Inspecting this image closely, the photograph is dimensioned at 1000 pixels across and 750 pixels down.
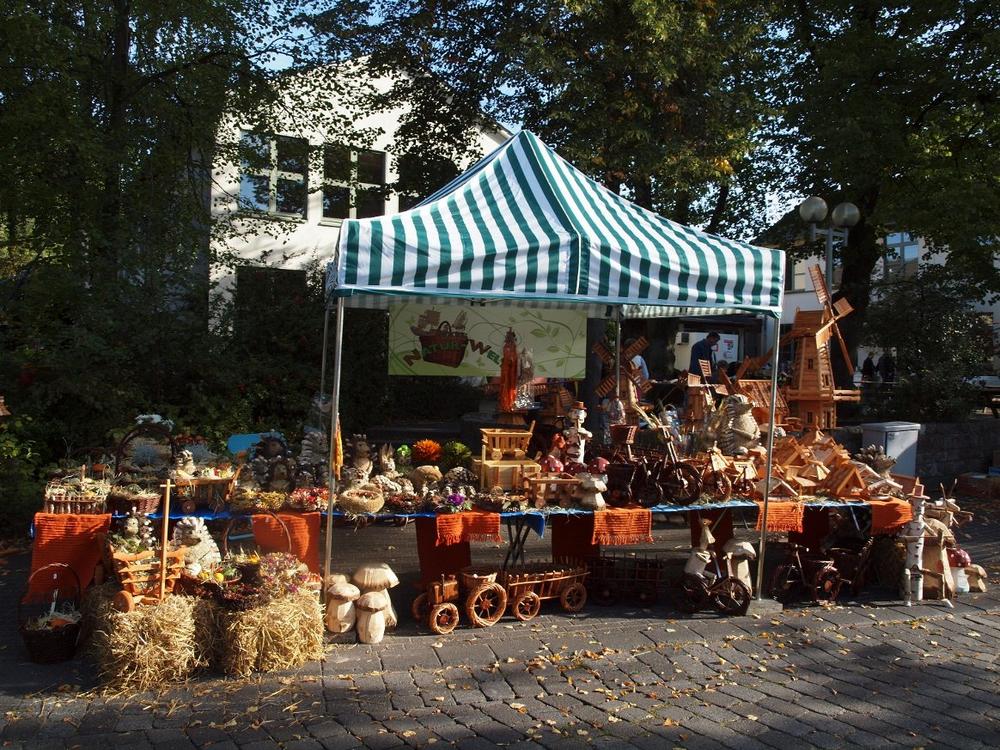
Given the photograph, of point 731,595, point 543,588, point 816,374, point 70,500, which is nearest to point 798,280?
point 816,374

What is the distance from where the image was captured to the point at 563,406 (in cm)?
838

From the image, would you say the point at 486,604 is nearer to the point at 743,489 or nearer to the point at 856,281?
the point at 743,489

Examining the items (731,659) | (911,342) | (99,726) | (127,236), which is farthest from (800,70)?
(99,726)

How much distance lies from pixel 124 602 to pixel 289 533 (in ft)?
3.63

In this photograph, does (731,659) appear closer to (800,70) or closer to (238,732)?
(238,732)

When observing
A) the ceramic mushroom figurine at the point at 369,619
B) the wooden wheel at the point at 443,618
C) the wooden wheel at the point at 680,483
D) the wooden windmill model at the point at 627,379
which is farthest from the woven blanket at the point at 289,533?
the wooden windmill model at the point at 627,379

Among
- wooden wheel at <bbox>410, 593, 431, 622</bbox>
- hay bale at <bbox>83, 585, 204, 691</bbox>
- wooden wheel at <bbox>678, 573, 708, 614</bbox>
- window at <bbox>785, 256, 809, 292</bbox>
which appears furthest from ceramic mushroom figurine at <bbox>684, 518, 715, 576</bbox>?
window at <bbox>785, 256, 809, 292</bbox>

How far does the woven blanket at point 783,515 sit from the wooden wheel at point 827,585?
46 centimetres

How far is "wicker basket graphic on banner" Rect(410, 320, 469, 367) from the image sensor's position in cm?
1083

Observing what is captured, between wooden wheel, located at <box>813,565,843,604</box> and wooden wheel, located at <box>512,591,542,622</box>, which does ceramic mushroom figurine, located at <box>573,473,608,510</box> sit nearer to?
wooden wheel, located at <box>512,591,542,622</box>

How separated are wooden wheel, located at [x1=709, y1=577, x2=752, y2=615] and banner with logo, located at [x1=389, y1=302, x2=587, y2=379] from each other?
5116 millimetres

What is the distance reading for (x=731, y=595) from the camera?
239 inches

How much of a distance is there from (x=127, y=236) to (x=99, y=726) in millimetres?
8460

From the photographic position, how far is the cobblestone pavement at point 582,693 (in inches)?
162
